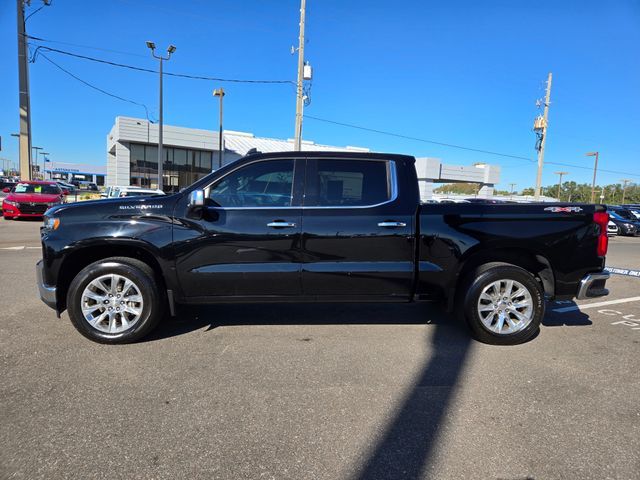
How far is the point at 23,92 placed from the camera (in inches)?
850

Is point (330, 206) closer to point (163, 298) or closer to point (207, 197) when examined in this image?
point (207, 197)

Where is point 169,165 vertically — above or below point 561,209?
above

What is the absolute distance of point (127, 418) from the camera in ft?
9.54

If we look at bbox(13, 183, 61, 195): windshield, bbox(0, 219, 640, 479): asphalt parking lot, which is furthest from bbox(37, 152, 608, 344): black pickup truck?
bbox(13, 183, 61, 195): windshield

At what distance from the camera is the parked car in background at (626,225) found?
22.7m

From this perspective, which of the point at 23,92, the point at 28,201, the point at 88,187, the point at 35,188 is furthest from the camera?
the point at 88,187

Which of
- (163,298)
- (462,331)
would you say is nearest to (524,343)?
(462,331)

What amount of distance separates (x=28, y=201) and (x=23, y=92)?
816 centimetres

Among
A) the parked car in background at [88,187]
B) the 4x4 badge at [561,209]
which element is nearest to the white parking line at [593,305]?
the 4x4 badge at [561,209]

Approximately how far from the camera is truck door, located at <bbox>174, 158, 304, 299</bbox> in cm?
417

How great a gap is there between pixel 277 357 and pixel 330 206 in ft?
5.03

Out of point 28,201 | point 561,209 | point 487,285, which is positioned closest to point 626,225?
point 561,209

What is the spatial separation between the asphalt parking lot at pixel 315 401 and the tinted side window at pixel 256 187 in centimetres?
140

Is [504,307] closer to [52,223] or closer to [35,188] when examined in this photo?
[52,223]
